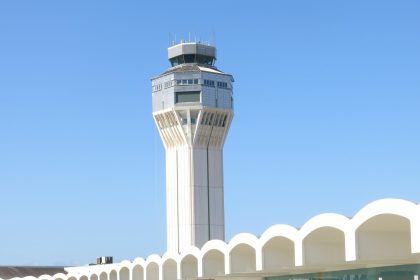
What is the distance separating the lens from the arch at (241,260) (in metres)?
52.8

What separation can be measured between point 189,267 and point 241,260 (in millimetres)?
9923

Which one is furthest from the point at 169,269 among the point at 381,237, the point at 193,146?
the point at 381,237

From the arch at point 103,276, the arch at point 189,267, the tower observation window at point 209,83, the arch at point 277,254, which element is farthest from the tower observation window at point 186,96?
the arch at point 277,254

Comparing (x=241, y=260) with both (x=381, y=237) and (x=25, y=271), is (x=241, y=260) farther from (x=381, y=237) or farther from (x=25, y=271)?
(x=25, y=271)

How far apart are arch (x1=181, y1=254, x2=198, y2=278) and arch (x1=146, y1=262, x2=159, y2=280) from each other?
17.6 ft

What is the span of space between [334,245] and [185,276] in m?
18.1

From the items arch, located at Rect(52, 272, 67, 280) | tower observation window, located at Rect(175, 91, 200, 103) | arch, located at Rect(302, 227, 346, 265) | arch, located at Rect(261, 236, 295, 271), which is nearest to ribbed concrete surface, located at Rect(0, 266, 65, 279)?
arch, located at Rect(52, 272, 67, 280)

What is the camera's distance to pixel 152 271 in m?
68.0

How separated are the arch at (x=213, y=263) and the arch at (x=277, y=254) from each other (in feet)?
24.9

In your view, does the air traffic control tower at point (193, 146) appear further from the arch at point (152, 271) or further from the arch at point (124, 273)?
the arch at point (152, 271)

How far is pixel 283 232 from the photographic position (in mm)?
45156

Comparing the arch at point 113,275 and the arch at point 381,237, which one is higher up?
the arch at point 381,237

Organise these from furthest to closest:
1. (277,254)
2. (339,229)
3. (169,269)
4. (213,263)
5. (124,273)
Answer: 1. (124,273)
2. (169,269)
3. (213,263)
4. (277,254)
5. (339,229)

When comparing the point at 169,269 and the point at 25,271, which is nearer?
the point at 169,269
